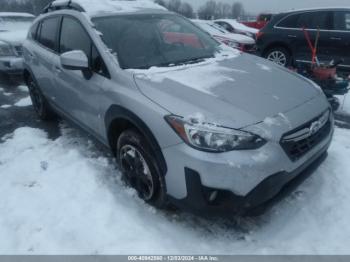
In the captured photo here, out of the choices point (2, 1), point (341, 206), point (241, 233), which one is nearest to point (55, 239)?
point (241, 233)

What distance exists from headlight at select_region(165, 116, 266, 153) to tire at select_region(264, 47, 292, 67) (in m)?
6.16

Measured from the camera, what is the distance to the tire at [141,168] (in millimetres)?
2570

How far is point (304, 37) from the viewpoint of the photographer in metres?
7.42

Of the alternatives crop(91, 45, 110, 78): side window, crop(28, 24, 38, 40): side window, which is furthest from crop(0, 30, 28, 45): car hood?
crop(91, 45, 110, 78): side window

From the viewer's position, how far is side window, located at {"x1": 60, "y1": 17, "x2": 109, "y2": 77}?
303 centimetres

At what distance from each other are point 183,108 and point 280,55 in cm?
640

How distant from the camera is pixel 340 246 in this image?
2.42 m

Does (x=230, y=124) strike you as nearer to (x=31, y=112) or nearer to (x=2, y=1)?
(x=31, y=112)

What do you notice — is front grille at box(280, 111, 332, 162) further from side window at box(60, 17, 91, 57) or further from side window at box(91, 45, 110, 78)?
side window at box(60, 17, 91, 57)

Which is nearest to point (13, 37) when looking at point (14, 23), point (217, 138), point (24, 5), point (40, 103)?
point (14, 23)

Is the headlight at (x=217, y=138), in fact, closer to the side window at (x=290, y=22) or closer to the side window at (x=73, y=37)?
the side window at (x=73, y=37)

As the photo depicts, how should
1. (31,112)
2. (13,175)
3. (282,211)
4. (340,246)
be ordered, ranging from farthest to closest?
(31,112), (13,175), (282,211), (340,246)

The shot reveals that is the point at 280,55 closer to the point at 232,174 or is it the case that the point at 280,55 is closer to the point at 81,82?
the point at 81,82

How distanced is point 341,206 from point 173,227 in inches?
60.7
